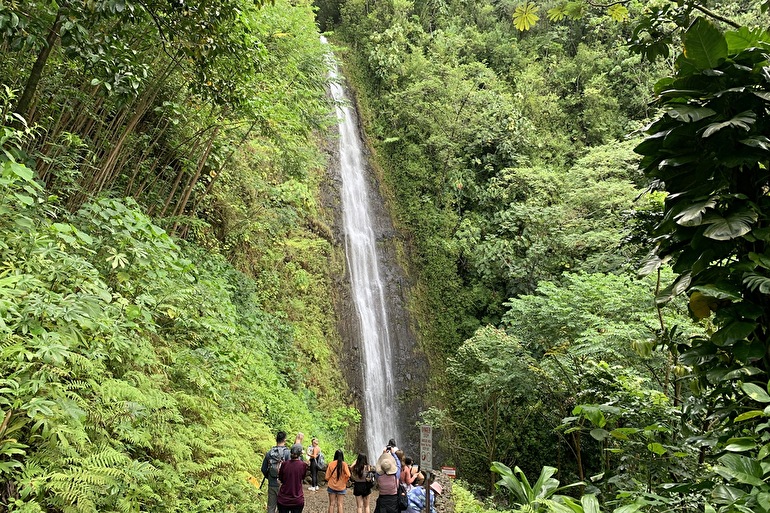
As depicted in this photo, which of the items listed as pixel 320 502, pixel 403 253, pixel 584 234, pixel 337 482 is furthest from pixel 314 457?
pixel 403 253

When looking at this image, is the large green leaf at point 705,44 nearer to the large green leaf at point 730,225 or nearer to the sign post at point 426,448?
the large green leaf at point 730,225

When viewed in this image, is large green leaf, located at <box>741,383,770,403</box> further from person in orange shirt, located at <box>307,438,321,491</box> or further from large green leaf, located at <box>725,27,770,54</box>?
person in orange shirt, located at <box>307,438,321,491</box>

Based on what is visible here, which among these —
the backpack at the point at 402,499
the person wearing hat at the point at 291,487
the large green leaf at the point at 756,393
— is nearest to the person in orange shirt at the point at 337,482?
the backpack at the point at 402,499

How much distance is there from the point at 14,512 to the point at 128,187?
208 inches

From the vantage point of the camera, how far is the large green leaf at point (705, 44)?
2141 millimetres

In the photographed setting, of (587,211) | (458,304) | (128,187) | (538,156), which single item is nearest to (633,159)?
(587,211)

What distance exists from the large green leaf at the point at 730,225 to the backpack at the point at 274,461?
4.82 meters

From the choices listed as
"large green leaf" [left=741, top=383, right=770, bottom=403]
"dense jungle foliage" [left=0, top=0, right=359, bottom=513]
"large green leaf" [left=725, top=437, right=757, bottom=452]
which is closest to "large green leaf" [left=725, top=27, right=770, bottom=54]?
"large green leaf" [left=741, top=383, right=770, bottom=403]

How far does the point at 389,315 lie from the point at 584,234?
21.5 ft

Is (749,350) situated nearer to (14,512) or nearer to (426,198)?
(14,512)

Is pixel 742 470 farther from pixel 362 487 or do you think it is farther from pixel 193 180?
pixel 193 180

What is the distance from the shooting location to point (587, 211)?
1473 cm

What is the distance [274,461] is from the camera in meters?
5.49

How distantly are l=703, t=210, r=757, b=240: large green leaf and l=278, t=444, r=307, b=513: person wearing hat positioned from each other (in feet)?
14.9
